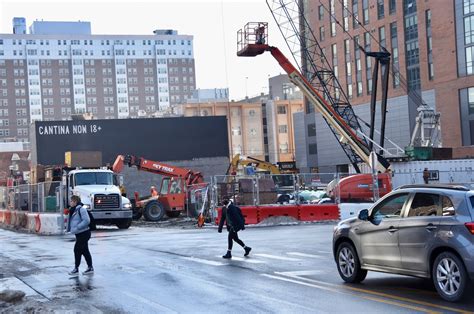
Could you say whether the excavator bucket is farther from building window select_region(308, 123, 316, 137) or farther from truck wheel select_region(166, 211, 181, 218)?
building window select_region(308, 123, 316, 137)

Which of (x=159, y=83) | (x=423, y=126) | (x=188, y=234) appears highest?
(x=159, y=83)

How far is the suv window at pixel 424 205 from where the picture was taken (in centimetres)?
1003

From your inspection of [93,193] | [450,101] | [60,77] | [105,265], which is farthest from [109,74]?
[105,265]

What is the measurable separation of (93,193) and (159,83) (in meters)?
155

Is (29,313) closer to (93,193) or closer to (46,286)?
(46,286)

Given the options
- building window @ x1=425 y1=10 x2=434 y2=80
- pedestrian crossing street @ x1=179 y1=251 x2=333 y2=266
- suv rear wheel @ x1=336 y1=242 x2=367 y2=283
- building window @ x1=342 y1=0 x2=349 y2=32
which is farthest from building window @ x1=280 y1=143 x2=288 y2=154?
suv rear wheel @ x1=336 y1=242 x2=367 y2=283

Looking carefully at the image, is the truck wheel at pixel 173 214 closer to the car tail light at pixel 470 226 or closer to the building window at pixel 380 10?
the car tail light at pixel 470 226

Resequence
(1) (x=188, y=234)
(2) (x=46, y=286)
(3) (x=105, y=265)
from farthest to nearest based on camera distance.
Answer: (1) (x=188, y=234) < (3) (x=105, y=265) < (2) (x=46, y=286)

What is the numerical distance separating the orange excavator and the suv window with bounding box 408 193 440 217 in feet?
87.7

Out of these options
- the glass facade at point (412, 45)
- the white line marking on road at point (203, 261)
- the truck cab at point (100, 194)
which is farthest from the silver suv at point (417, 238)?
the glass facade at point (412, 45)

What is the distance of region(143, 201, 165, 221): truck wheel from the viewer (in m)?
37.3

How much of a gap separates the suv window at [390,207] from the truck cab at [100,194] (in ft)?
69.6

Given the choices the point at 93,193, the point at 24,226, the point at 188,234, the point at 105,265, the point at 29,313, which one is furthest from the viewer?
the point at 24,226

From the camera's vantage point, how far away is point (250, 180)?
32.2m
